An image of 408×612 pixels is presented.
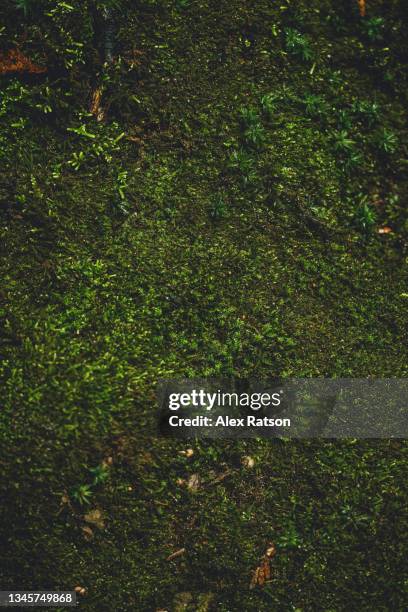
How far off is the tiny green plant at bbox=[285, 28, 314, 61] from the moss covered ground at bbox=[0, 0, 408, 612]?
18mm

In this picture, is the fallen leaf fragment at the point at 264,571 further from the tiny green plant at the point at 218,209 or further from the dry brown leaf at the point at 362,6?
the dry brown leaf at the point at 362,6

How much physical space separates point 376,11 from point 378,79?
1.27 ft

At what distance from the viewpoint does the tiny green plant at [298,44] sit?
136 inches

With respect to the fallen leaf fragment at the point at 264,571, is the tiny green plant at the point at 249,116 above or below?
above

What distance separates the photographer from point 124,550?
3.37m

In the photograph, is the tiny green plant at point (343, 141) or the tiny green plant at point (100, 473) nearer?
the tiny green plant at point (100, 473)

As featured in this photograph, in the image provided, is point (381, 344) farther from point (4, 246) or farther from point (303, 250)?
point (4, 246)

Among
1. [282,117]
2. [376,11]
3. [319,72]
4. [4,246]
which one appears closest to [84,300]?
[4,246]

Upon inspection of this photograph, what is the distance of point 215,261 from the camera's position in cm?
344

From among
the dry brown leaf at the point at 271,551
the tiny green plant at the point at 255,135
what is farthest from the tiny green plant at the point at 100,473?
the tiny green plant at the point at 255,135

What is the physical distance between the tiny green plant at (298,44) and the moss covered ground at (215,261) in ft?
0.06

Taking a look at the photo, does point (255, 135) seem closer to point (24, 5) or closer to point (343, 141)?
point (343, 141)

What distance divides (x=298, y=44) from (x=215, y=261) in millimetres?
1373

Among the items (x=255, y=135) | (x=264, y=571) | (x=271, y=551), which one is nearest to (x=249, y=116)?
(x=255, y=135)
